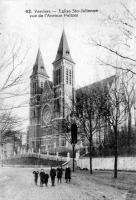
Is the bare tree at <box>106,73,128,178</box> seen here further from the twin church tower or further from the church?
the twin church tower

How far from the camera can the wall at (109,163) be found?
25438mm

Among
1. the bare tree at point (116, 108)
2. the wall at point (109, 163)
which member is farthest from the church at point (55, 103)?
the bare tree at point (116, 108)

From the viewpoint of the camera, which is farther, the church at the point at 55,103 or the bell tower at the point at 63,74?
the bell tower at the point at 63,74

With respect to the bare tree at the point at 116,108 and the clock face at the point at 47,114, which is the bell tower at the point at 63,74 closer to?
the clock face at the point at 47,114

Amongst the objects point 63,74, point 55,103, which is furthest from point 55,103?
point 63,74

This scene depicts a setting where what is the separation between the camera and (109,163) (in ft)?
93.2

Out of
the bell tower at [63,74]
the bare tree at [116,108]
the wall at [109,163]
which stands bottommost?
the wall at [109,163]

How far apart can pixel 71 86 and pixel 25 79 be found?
2120 inches

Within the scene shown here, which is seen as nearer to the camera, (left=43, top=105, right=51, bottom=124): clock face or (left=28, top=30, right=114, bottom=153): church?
(left=28, top=30, right=114, bottom=153): church

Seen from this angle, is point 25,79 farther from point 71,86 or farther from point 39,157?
point 71,86

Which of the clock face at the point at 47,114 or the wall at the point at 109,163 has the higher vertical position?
the clock face at the point at 47,114

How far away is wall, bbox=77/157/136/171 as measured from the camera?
83.5ft

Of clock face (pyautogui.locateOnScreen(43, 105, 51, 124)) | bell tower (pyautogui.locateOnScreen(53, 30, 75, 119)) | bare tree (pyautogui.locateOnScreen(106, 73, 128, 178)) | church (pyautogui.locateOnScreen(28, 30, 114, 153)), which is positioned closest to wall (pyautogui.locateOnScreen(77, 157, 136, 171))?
bare tree (pyautogui.locateOnScreen(106, 73, 128, 178))

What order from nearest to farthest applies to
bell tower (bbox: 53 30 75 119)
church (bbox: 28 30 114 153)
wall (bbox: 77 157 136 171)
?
wall (bbox: 77 157 136 171) → church (bbox: 28 30 114 153) → bell tower (bbox: 53 30 75 119)
